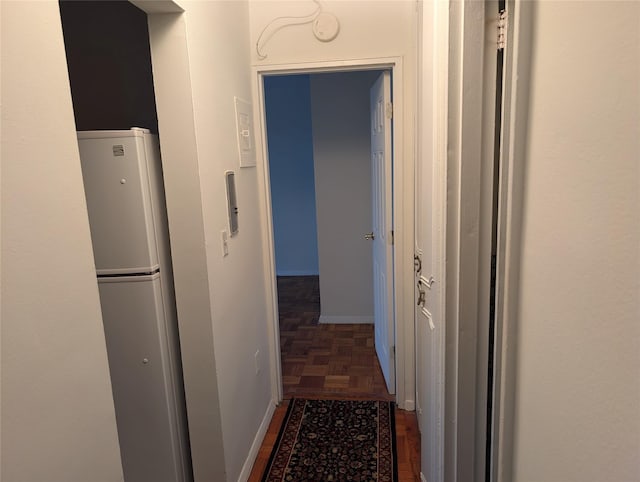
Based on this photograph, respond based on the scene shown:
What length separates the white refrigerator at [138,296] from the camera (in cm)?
161

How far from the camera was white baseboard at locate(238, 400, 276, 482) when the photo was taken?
82.4 inches

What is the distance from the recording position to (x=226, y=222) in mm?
1935

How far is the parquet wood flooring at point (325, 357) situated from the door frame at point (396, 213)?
0.28 meters

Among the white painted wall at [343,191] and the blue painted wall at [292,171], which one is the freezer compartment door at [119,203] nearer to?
the white painted wall at [343,191]

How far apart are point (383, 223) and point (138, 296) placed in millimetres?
1581

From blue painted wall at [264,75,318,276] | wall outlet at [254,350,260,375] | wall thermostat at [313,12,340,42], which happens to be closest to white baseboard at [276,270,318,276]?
blue painted wall at [264,75,318,276]

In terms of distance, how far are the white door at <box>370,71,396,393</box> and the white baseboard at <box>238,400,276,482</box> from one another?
2.59ft

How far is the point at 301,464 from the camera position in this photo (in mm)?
2221

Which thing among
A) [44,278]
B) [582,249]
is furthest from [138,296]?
[582,249]

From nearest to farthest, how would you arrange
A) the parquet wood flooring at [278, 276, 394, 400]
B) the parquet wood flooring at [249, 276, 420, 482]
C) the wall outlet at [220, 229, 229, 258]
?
the wall outlet at [220, 229, 229, 258]
the parquet wood flooring at [249, 276, 420, 482]
the parquet wood flooring at [278, 276, 394, 400]

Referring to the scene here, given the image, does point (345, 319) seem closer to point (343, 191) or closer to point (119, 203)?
point (343, 191)

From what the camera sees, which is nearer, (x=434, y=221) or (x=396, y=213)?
(x=434, y=221)

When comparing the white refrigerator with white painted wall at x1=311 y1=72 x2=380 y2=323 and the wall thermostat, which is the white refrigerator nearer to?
the wall thermostat

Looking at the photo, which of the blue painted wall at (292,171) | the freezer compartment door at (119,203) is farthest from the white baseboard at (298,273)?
the freezer compartment door at (119,203)
